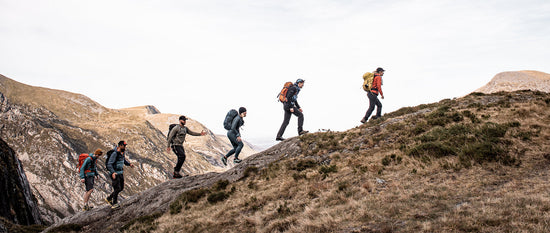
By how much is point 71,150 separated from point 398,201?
19638 cm

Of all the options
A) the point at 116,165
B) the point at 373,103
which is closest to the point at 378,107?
the point at 373,103

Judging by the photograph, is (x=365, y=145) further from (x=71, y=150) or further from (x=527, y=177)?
(x=71, y=150)

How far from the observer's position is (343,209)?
7.87m

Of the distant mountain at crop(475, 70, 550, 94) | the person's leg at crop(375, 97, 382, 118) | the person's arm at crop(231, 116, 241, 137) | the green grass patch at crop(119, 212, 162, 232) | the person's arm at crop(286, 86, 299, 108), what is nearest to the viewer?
the green grass patch at crop(119, 212, 162, 232)

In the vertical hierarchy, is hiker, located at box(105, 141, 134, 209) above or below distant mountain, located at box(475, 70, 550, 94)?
below

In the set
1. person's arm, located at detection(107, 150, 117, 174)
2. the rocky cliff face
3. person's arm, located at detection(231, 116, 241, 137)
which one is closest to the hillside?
person's arm, located at detection(231, 116, 241, 137)

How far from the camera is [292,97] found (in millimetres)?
15781

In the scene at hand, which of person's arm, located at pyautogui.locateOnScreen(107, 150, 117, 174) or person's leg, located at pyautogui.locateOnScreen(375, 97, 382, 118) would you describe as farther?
person's leg, located at pyautogui.locateOnScreen(375, 97, 382, 118)

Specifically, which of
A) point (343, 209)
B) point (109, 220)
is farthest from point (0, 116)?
point (343, 209)

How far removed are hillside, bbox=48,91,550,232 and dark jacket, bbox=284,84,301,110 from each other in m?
2.40

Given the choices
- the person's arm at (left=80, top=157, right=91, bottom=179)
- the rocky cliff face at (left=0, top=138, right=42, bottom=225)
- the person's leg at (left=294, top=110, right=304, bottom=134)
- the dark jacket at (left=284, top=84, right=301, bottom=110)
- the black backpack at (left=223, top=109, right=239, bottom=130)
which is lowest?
the rocky cliff face at (left=0, top=138, right=42, bottom=225)

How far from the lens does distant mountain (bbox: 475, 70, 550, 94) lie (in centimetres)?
4946

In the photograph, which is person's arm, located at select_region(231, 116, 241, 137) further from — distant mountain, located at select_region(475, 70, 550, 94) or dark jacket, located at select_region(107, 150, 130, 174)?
distant mountain, located at select_region(475, 70, 550, 94)

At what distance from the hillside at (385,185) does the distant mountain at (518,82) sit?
41622 millimetres
